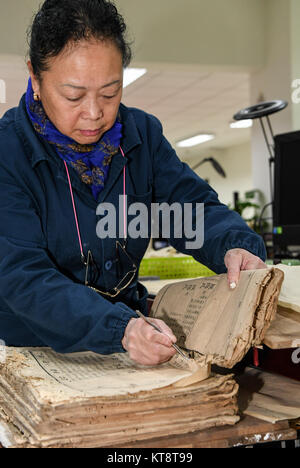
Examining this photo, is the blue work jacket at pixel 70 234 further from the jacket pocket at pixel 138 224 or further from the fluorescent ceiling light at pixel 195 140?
the fluorescent ceiling light at pixel 195 140

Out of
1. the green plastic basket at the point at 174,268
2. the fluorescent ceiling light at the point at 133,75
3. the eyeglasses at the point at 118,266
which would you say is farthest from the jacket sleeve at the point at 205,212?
the fluorescent ceiling light at the point at 133,75

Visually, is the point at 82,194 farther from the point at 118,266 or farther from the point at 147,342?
the point at 147,342

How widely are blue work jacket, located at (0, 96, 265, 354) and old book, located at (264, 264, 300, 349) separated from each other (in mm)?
84

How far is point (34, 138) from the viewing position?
96 centimetres

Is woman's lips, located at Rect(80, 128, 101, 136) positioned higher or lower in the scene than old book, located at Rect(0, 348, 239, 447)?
higher

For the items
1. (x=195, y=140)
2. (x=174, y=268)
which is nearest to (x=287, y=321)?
(x=174, y=268)

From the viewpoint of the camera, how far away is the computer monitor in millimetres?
2072

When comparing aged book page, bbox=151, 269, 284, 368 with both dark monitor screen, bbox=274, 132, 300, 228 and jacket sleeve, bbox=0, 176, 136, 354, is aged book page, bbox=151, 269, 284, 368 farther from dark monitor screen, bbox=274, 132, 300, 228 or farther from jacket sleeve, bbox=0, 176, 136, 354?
dark monitor screen, bbox=274, 132, 300, 228

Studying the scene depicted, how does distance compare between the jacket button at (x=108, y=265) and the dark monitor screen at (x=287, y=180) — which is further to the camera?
the dark monitor screen at (x=287, y=180)

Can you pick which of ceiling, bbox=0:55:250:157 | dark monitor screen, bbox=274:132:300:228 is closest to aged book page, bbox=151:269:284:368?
dark monitor screen, bbox=274:132:300:228

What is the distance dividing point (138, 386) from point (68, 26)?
21.9 inches

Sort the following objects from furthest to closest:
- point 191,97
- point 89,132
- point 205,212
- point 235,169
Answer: point 235,169
point 191,97
point 205,212
point 89,132

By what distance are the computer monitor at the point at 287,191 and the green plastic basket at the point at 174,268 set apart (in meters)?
0.32

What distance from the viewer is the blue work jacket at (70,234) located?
772 mm
